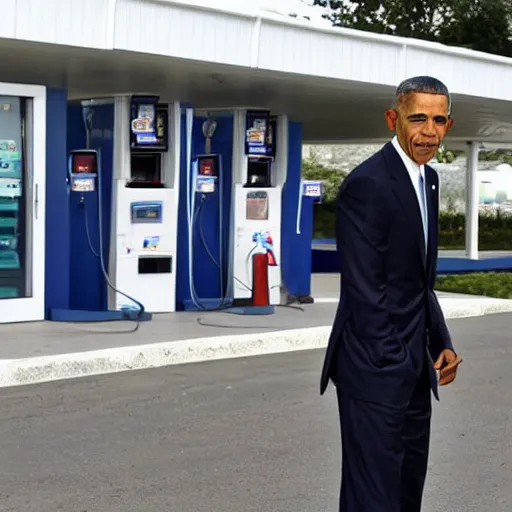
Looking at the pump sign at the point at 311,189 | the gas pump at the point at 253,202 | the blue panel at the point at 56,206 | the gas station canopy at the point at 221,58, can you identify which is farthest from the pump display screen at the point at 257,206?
the blue panel at the point at 56,206

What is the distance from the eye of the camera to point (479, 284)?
17656 millimetres

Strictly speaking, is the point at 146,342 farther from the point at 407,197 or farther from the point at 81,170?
the point at 407,197

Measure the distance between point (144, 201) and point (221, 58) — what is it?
92.2 inches

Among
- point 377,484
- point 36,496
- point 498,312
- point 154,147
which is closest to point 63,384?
point 36,496

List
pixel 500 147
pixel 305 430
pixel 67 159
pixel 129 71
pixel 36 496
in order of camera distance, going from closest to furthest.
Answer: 1. pixel 36 496
2. pixel 305 430
3. pixel 129 71
4. pixel 67 159
5. pixel 500 147

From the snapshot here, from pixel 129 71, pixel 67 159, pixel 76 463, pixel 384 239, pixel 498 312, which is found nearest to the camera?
pixel 384 239

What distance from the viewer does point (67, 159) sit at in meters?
11.4

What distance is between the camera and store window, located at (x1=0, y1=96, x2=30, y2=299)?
1064 centimetres

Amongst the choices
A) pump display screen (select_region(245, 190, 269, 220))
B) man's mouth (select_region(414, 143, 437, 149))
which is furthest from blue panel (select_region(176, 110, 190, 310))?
man's mouth (select_region(414, 143, 437, 149))

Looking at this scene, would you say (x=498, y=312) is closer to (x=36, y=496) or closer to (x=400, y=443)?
(x=36, y=496)

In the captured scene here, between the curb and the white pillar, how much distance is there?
35.3ft

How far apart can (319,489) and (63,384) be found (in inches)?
134

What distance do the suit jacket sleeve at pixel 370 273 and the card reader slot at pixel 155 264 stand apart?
26.6 ft

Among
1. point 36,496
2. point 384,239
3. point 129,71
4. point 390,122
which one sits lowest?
point 36,496
